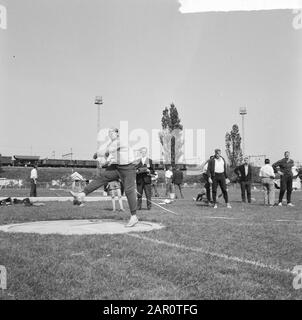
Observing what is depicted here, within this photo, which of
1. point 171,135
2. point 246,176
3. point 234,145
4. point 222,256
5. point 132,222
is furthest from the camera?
point 234,145

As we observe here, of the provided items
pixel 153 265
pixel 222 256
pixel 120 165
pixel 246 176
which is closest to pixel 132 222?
pixel 120 165

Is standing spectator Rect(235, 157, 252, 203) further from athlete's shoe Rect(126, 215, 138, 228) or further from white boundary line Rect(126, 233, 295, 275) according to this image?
white boundary line Rect(126, 233, 295, 275)

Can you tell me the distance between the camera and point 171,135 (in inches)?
2382

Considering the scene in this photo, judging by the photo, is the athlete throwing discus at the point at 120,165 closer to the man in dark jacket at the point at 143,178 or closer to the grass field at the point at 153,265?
the grass field at the point at 153,265

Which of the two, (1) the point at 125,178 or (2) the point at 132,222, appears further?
(1) the point at 125,178

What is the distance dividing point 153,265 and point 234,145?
71.6 meters

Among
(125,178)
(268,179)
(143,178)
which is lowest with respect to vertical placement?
(268,179)

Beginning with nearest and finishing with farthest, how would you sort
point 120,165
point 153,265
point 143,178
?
point 153,265 → point 120,165 → point 143,178

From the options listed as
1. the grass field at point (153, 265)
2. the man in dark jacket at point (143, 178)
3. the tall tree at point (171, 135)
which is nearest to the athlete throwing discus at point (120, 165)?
the grass field at point (153, 265)

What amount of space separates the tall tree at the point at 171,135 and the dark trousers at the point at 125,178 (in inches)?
1754

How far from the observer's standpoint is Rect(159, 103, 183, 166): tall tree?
188 ft

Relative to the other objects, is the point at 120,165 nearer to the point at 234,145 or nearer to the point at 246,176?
the point at 246,176

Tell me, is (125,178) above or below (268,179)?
above

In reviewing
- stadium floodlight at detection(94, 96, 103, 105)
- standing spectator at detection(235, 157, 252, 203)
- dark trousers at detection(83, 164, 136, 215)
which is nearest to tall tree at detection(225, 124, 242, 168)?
stadium floodlight at detection(94, 96, 103, 105)
